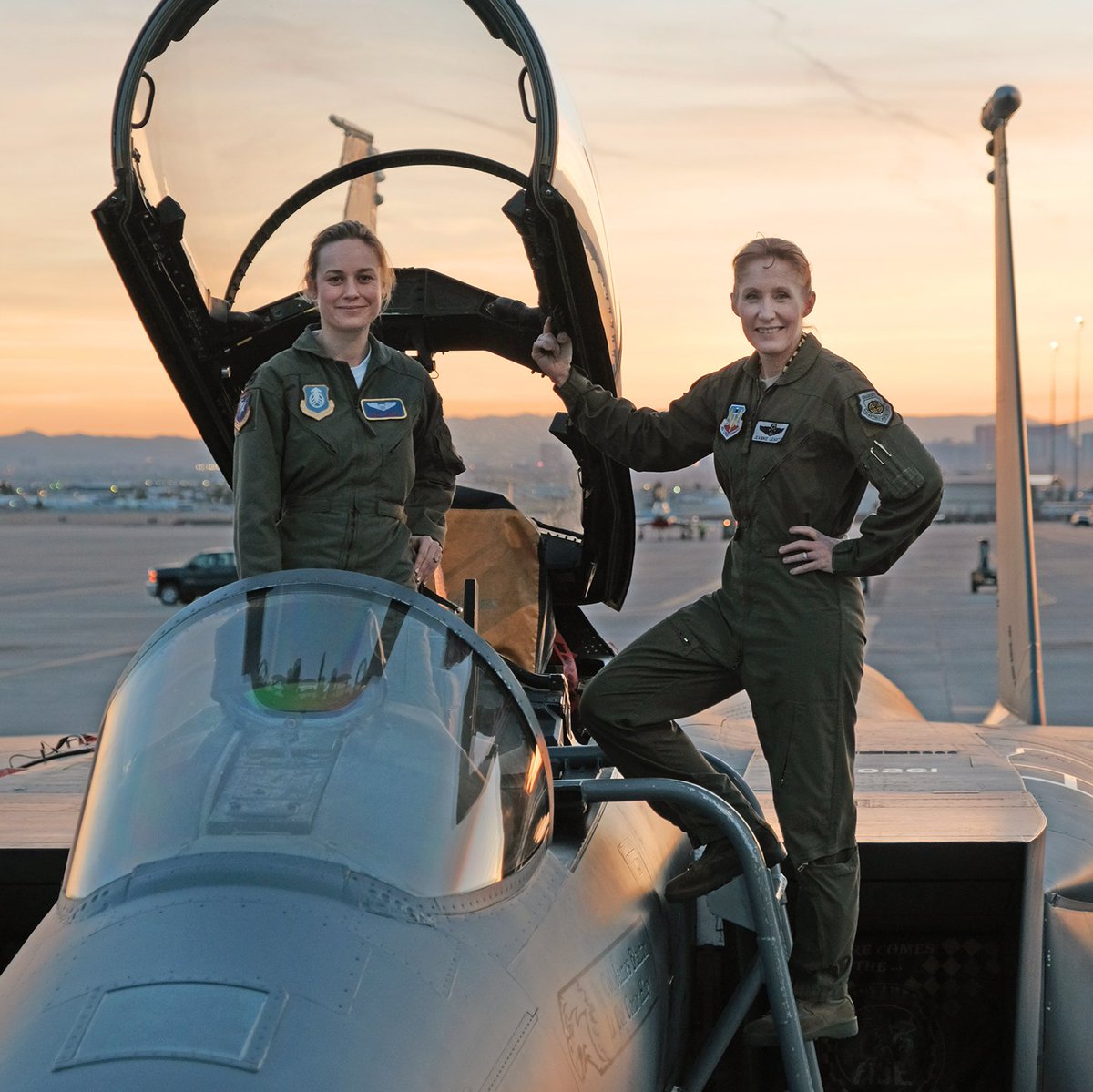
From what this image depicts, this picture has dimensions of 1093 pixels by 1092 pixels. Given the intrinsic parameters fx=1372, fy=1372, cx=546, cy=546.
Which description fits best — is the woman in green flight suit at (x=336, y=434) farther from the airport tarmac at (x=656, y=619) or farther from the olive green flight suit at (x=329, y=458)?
the airport tarmac at (x=656, y=619)

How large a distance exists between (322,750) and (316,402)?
4.58 feet

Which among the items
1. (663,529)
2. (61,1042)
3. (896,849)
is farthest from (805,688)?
(663,529)

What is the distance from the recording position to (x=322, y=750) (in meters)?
2.60

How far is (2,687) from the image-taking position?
17.2 metres

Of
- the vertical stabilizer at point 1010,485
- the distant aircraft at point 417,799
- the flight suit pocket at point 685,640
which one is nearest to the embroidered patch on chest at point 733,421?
the flight suit pocket at point 685,640

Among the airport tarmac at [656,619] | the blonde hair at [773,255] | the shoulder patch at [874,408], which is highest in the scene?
the blonde hair at [773,255]

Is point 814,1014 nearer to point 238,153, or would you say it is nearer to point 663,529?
point 238,153

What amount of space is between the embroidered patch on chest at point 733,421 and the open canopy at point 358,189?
122cm

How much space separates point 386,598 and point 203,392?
8.36 feet

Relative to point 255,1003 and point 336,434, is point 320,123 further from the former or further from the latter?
point 255,1003

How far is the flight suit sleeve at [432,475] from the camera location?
4.09 meters

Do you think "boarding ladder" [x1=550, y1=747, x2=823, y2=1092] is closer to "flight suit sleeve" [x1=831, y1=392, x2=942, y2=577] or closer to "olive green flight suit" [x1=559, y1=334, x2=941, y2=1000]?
"olive green flight suit" [x1=559, y1=334, x2=941, y2=1000]

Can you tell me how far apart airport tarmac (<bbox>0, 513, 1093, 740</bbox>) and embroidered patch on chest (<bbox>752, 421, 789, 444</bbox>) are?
5.72 meters

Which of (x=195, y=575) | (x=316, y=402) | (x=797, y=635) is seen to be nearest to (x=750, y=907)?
(x=797, y=635)
